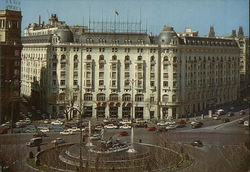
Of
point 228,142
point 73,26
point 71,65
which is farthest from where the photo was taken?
point 73,26

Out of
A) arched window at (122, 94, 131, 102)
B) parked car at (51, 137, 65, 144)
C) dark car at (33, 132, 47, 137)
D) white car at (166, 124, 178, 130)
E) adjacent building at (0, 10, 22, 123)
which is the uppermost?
adjacent building at (0, 10, 22, 123)

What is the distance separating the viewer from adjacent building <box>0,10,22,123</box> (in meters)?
27.2

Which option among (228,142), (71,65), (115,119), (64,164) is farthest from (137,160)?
(71,65)

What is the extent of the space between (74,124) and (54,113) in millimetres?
3550

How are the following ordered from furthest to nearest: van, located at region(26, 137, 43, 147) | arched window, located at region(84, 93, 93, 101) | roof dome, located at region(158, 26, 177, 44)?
roof dome, located at region(158, 26, 177, 44) < arched window, located at region(84, 93, 93, 101) < van, located at region(26, 137, 43, 147)

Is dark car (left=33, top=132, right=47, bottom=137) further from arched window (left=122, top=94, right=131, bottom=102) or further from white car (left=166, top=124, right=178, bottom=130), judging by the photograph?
arched window (left=122, top=94, right=131, bottom=102)

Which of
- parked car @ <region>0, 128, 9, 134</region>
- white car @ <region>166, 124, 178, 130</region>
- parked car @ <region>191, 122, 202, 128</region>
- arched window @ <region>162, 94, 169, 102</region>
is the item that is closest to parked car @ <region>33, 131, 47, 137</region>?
parked car @ <region>0, 128, 9, 134</region>

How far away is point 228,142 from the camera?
2344 cm

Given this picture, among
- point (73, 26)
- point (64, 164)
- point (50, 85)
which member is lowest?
point (64, 164)

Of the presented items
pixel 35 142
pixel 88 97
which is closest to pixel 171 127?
pixel 88 97

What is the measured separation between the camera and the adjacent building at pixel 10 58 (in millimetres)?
27234

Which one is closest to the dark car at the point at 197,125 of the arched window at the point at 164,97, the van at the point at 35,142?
the arched window at the point at 164,97

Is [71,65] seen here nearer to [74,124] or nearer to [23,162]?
[74,124]

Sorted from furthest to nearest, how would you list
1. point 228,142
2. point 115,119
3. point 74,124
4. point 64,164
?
point 115,119, point 74,124, point 228,142, point 64,164
